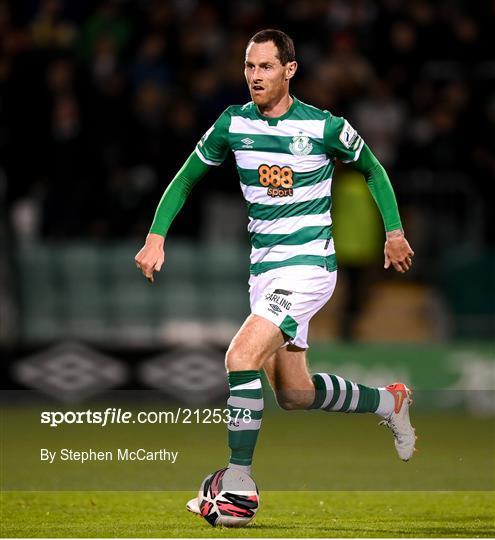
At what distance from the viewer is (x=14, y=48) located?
15984mm

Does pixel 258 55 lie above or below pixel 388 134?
above

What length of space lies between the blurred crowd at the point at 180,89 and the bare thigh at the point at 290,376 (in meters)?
6.97

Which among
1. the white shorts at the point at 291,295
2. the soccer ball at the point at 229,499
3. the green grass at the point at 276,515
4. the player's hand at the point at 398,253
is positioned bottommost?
the green grass at the point at 276,515

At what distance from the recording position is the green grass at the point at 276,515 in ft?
24.1

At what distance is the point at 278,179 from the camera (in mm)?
7941

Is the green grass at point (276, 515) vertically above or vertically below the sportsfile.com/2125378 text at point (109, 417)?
above

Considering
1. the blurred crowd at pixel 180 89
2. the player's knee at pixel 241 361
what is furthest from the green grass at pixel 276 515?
the blurred crowd at pixel 180 89

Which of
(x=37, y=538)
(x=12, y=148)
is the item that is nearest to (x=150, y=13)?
(x=12, y=148)

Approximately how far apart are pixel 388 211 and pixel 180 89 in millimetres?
8386

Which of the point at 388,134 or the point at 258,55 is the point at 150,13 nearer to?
the point at 388,134

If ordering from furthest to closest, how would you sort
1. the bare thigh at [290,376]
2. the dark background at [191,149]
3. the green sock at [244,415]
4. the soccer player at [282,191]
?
1. the dark background at [191,149]
2. the bare thigh at [290,376]
3. the soccer player at [282,191]
4. the green sock at [244,415]

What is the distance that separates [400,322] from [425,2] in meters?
3.92

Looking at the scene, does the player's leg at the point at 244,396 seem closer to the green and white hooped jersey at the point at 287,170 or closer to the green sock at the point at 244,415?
the green sock at the point at 244,415

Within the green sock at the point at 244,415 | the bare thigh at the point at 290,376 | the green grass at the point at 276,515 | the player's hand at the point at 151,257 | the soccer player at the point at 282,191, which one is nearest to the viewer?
the green grass at the point at 276,515
